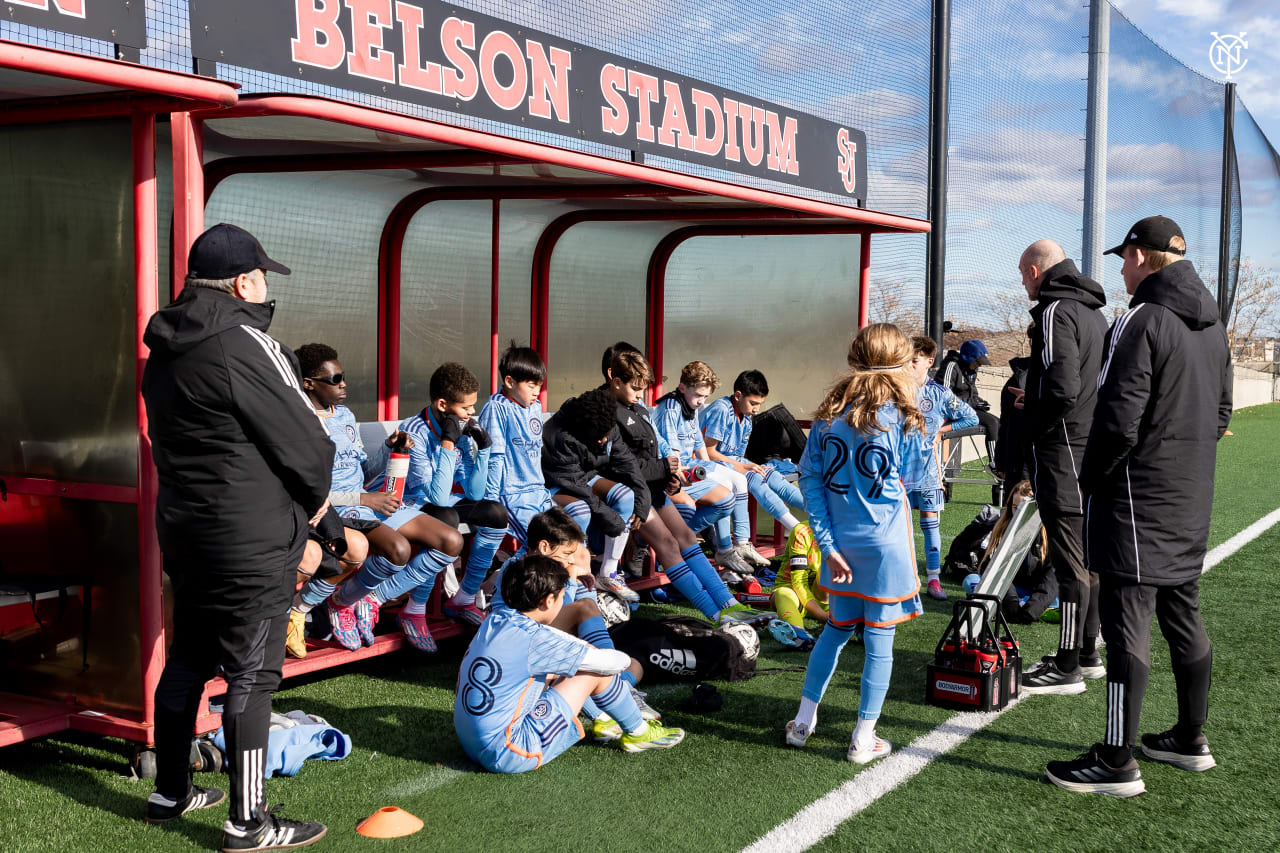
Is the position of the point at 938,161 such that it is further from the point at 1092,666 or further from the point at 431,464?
the point at 431,464

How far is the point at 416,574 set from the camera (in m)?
4.59

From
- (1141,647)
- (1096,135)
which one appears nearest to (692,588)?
(1141,647)

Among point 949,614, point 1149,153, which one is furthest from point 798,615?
point 1149,153

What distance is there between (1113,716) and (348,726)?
8.02 ft

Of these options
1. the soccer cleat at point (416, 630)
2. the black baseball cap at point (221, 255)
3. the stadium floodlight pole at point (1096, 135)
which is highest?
the stadium floodlight pole at point (1096, 135)

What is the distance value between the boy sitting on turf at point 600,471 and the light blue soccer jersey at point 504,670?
1997 mm

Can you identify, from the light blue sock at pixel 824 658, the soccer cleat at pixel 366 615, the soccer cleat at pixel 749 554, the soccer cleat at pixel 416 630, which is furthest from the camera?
the soccer cleat at pixel 749 554

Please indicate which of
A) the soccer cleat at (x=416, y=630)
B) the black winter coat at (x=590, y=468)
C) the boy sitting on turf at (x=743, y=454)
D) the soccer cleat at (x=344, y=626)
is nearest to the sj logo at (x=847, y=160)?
the boy sitting on turf at (x=743, y=454)

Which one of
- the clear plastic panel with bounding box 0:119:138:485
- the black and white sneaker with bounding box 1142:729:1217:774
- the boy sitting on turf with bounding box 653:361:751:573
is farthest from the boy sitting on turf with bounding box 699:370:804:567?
the clear plastic panel with bounding box 0:119:138:485

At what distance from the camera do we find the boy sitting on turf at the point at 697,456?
626cm

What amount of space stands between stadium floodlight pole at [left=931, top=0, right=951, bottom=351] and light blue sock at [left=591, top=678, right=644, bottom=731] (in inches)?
233

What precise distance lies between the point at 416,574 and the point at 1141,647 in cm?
266

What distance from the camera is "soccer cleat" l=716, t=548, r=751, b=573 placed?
6.41 meters

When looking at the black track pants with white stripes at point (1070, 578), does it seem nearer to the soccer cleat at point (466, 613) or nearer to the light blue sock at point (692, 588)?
the light blue sock at point (692, 588)
